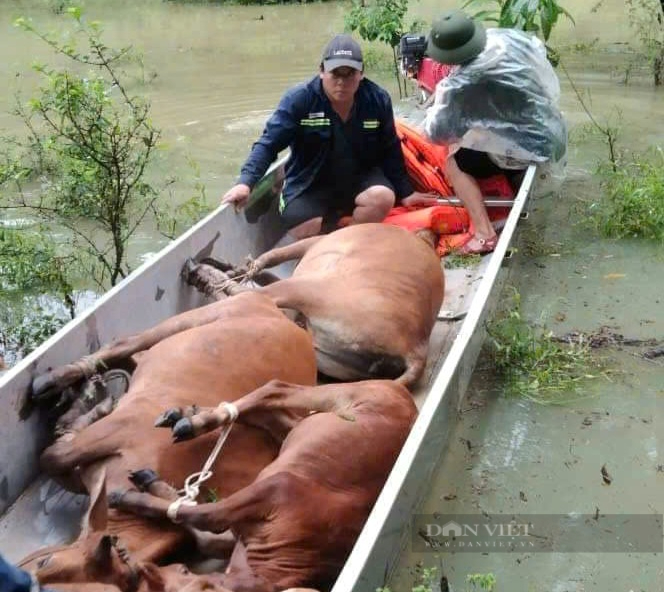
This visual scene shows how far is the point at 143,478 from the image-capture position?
9.89 feet

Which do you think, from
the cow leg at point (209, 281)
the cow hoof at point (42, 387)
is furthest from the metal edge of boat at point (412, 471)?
the cow hoof at point (42, 387)

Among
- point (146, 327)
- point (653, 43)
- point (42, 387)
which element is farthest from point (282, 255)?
point (653, 43)

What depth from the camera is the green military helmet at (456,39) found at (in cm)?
612

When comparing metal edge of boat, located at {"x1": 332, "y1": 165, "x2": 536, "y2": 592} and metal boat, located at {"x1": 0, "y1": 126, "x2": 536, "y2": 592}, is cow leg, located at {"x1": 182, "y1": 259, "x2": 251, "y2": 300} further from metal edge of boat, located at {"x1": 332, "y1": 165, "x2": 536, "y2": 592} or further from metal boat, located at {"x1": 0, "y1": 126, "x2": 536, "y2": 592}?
metal edge of boat, located at {"x1": 332, "y1": 165, "x2": 536, "y2": 592}

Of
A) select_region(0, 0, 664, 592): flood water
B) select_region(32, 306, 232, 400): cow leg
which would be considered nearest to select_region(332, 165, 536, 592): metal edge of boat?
select_region(0, 0, 664, 592): flood water

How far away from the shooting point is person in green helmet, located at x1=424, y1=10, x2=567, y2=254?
6.21 meters

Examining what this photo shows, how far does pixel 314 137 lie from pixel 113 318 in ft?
7.04

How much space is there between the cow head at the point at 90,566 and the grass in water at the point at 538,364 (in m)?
2.90

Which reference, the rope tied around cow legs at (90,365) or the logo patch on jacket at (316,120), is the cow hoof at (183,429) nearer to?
the rope tied around cow legs at (90,365)

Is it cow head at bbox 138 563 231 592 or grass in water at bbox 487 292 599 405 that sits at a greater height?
cow head at bbox 138 563 231 592

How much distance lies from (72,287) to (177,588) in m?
4.20

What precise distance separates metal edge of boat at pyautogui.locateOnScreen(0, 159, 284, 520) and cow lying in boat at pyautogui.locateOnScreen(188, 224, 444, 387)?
205 millimetres

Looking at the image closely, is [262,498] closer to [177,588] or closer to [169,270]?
[177,588]
